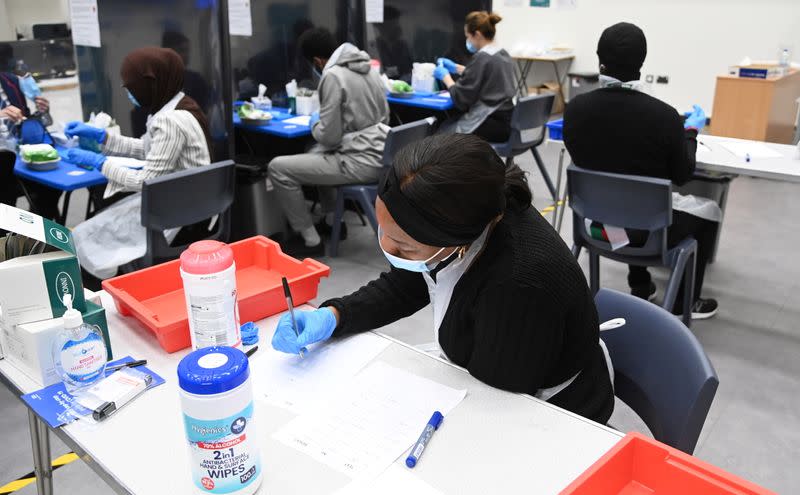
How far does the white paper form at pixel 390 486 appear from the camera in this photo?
39.2 inches

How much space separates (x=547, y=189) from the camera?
4992 mm

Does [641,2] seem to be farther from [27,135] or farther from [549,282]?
[549,282]

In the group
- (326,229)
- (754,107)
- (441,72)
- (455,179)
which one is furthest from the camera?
(754,107)

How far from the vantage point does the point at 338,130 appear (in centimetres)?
356

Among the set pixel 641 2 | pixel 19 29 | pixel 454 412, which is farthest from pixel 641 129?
pixel 641 2

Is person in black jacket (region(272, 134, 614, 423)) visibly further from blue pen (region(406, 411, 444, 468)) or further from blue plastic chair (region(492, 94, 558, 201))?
blue plastic chair (region(492, 94, 558, 201))

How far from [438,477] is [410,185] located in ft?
1.53

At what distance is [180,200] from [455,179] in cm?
171

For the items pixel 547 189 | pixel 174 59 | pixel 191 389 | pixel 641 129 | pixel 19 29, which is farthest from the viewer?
pixel 547 189

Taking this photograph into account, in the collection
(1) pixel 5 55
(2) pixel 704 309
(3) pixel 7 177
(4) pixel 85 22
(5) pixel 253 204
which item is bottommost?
(2) pixel 704 309

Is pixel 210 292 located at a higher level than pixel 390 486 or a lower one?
higher

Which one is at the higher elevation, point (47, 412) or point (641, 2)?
point (641, 2)

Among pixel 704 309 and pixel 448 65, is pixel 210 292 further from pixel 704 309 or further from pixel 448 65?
pixel 448 65

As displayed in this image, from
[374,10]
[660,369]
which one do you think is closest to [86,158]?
[660,369]
